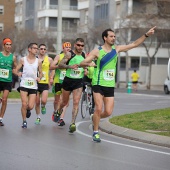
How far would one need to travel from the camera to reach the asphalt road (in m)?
10.2

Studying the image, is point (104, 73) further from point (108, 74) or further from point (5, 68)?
point (5, 68)

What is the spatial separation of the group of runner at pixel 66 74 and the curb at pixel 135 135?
85cm

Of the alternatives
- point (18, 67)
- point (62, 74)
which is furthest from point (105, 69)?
point (62, 74)

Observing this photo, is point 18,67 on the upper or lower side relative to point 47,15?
lower

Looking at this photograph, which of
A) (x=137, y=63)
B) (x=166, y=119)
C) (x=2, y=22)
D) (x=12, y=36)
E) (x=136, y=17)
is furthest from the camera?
(x=2, y=22)

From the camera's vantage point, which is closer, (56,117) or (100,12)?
(56,117)

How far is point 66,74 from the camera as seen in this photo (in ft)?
51.5

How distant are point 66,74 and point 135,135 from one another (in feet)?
7.19

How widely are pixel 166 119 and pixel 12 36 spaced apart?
65.5 meters

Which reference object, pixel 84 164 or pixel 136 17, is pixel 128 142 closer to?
pixel 84 164

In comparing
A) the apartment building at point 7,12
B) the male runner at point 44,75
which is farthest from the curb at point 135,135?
the apartment building at point 7,12

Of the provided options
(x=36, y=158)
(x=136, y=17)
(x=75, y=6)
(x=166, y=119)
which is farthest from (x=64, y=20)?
(x=36, y=158)

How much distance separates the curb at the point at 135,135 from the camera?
1372 centimetres

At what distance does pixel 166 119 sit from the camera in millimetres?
17609
